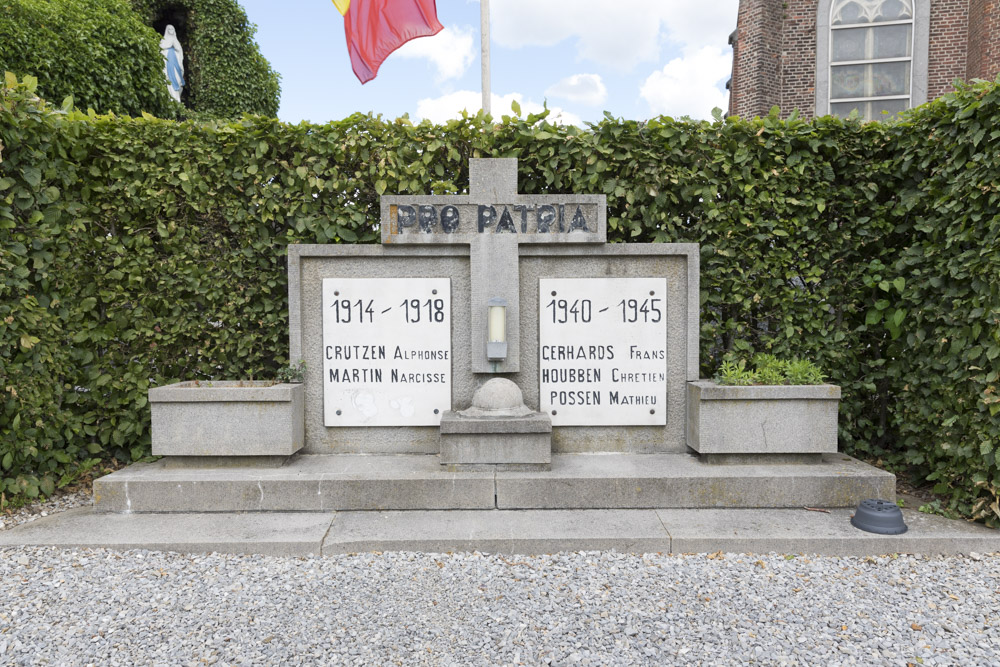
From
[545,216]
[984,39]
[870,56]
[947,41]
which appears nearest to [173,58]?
[545,216]

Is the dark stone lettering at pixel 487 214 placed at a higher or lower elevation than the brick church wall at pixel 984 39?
lower

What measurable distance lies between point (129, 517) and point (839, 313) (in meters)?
5.69

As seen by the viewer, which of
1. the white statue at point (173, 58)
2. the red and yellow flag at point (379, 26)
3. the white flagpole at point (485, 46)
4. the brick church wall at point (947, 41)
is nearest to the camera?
the white flagpole at point (485, 46)

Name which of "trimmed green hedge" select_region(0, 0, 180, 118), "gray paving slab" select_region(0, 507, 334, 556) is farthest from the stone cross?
"trimmed green hedge" select_region(0, 0, 180, 118)

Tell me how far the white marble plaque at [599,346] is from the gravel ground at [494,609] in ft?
4.89

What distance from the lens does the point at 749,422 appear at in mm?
4184

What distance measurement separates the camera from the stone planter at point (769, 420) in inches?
163

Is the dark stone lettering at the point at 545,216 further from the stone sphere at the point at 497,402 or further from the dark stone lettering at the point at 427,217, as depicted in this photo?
the stone sphere at the point at 497,402

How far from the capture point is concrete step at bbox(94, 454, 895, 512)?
3951mm

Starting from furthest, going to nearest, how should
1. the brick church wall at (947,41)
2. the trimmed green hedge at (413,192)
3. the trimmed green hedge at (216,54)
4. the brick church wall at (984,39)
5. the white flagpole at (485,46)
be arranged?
the trimmed green hedge at (216,54) → the brick church wall at (947,41) → the brick church wall at (984,39) → the white flagpole at (485,46) → the trimmed green hedge at (413,192)

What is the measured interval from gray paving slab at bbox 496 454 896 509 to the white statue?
1657cm

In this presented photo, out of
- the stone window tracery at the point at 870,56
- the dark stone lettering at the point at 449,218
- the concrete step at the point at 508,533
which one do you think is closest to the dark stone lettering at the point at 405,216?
the dark stone lettering at the point at 449,218

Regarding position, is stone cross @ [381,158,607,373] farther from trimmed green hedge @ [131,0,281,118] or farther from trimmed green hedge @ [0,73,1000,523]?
trimmed green hedge @ [131,0,281,118]

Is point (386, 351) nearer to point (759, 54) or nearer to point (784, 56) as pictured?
point (759, 54)
